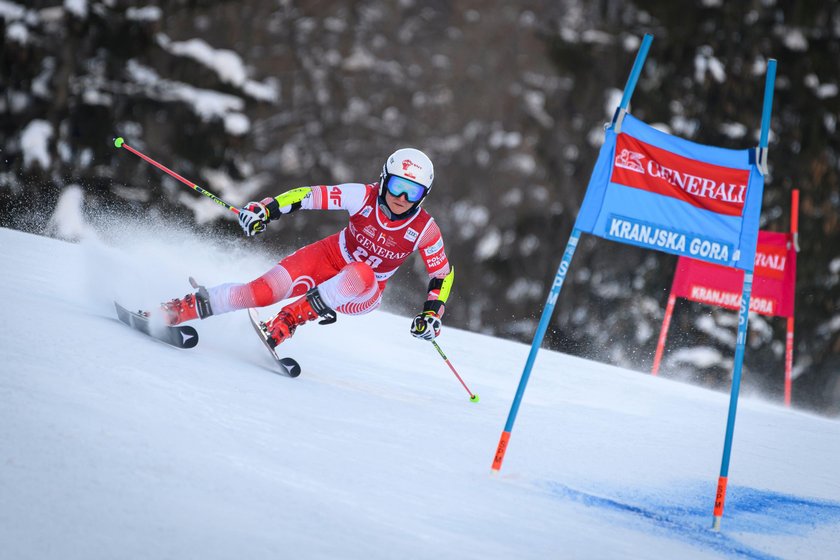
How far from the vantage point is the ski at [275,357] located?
387cm

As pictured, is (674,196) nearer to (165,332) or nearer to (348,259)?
(348,259)

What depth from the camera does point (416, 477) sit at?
8.61ft

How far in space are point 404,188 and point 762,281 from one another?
18.7 ft

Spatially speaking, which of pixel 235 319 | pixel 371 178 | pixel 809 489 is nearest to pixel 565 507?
pixel 809 489

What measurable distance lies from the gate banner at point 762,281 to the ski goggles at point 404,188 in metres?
5.03

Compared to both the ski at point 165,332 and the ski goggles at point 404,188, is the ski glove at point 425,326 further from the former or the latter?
the ski at point 165,332

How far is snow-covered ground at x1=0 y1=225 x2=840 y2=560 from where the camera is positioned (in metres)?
1.83

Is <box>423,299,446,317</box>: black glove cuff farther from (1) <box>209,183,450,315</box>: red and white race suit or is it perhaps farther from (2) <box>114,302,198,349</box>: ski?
(2) <box>114,302,198,349</box>: ski

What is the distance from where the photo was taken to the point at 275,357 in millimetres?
3977

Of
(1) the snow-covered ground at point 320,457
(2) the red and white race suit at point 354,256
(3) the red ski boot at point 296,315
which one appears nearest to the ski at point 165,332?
(1) the snow-covered ground at point 320,457

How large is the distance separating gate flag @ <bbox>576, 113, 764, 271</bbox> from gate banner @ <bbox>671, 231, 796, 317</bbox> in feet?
17.1

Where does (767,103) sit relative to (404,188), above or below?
above

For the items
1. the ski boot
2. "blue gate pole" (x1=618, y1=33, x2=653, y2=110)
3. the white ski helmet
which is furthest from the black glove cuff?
"blue gate pole" (x1=618, y1=33, x2=653, y2=110)

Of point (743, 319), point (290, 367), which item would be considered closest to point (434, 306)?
point (290, 367)
